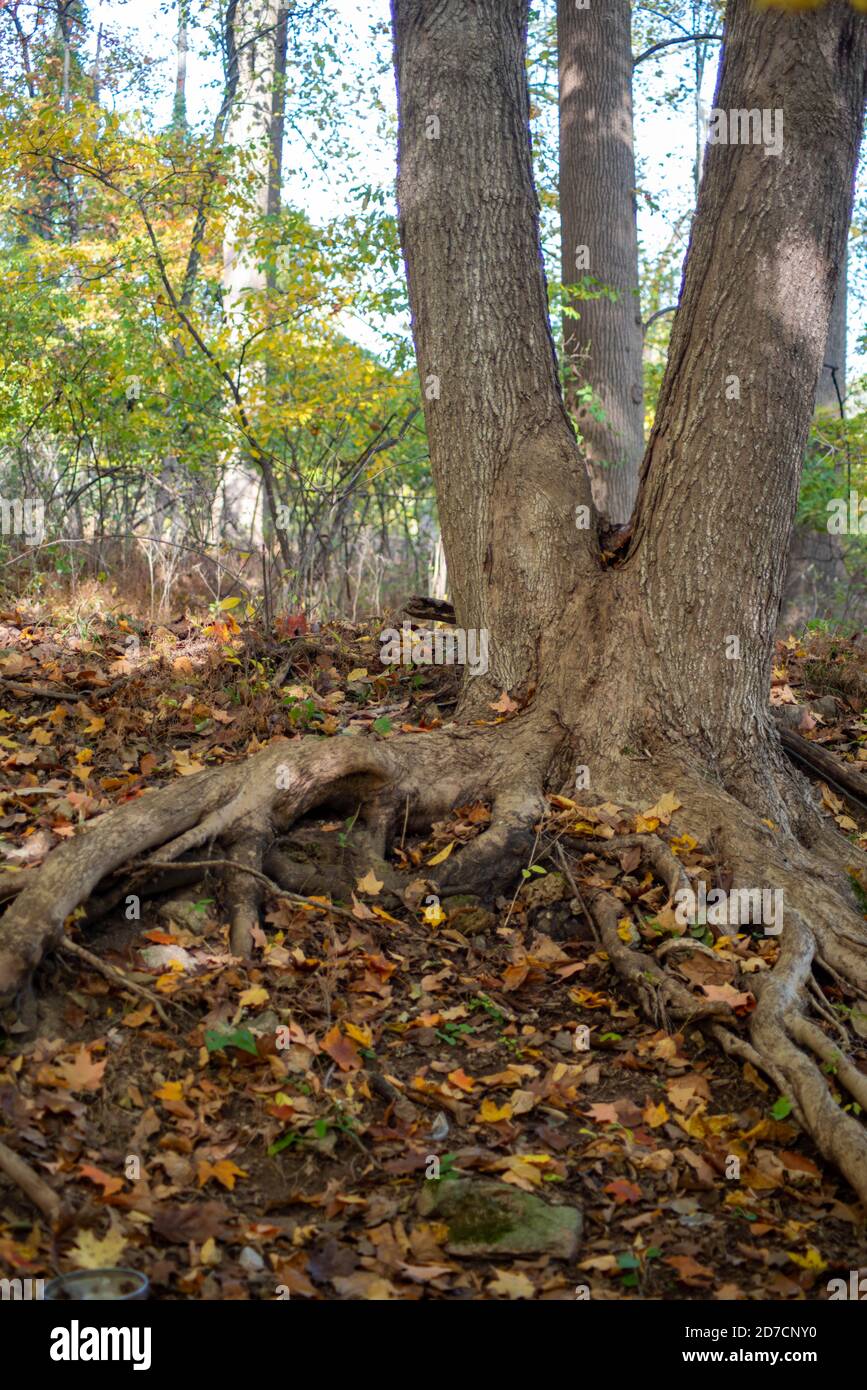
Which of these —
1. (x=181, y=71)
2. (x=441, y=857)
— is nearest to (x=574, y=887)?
(x=441, y=857)

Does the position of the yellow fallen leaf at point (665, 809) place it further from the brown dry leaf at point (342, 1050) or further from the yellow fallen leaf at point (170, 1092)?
the yellow fallen leaf at point (170, 1092)

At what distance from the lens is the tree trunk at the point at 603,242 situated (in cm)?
1114

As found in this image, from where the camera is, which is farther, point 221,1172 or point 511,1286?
point 221,1172

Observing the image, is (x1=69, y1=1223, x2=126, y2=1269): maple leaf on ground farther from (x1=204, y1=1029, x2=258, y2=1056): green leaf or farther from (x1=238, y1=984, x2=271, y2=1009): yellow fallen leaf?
(x1=238, y1=984, x2=271, y2=1009): yellow fallen leaf

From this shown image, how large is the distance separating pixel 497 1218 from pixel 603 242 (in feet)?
33.7

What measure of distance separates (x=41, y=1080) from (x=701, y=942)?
2.40 meters

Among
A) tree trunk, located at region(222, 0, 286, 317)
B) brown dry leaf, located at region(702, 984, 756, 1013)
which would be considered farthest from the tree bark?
tree trunk, located at region(222, 0, 286, 317)

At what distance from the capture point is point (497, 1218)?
3.21 m

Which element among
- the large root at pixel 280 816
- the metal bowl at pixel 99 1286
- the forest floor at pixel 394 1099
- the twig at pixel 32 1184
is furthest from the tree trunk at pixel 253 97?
the metal bowl at pixel 99 1286

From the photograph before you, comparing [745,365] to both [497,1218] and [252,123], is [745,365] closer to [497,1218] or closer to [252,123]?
[497,1218]

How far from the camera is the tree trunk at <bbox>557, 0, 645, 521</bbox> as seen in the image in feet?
36.6

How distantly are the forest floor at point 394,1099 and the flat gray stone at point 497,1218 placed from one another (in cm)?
3

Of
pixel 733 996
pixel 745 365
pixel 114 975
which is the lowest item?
pixel 733 996

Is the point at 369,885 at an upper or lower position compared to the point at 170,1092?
upper
